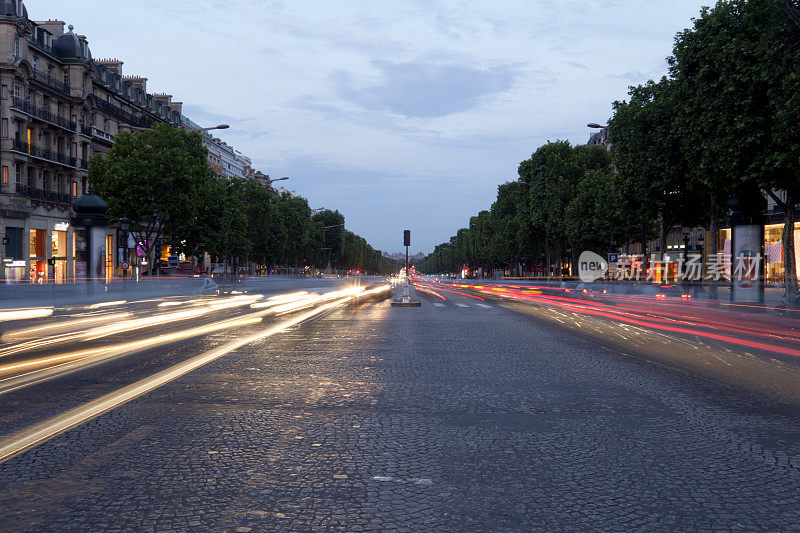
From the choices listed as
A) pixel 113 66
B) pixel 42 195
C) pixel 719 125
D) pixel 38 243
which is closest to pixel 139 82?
pixel 113 66

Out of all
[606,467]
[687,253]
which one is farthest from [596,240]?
[606,467]

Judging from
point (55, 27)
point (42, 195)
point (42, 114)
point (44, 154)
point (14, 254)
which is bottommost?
point (14, 254)

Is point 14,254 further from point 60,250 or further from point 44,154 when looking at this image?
→ point 44,154

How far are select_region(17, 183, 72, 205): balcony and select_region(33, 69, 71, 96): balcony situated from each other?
25.9 feet

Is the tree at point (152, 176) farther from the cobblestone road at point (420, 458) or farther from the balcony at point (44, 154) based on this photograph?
the cobblestone road at point (420, 458)

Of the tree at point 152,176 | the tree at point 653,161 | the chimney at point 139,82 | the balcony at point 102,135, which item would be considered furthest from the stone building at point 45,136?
the tree at point 653,161

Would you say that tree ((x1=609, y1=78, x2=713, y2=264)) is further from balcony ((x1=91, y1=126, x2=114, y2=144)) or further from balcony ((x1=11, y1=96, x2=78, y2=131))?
balcony ((x1=91, y1=126, x2=114, y2=144))

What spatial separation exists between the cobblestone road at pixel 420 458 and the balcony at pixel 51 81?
48212 millimetres

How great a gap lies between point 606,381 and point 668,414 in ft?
5.90

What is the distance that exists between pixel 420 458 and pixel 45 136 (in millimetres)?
53619

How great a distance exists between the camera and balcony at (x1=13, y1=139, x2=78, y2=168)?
148 feet

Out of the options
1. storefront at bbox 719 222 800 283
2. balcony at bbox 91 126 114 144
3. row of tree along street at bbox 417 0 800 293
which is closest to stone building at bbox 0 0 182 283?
balcony at bbox 91 126 114 144

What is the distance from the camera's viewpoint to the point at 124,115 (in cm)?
6069

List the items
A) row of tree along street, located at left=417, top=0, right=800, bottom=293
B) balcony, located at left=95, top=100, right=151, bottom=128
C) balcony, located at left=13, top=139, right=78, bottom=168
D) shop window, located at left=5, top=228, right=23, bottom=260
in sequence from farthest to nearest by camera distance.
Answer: balcony, located at left=95, top=100, right=151, bottom=128 → balcony, located at left=13, top=139, right=78, bottom=168 → shop window, located at left=5, top=228, right=23, bottom=260 → row of tree along street, located at left=417, top=0, right=800, bottom=293
